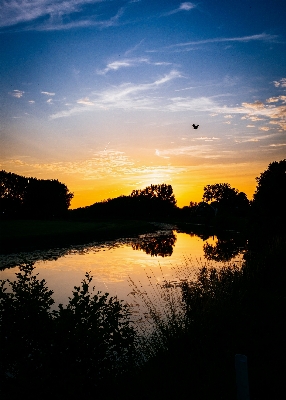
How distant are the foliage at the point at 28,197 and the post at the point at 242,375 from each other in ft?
298

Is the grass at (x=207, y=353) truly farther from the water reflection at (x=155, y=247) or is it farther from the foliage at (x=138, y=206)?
the foliage at (x=138, y=206)

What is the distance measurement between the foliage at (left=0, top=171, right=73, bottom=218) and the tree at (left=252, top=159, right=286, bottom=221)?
75.8m

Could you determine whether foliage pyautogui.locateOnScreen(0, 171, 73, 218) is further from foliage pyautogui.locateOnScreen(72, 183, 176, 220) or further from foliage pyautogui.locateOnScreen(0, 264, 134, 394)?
foliage pyautogui.locateOnScreen(0, 264, 134, 394)

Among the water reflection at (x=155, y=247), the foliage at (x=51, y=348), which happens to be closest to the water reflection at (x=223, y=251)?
the water reflection at (x=155, y=247)

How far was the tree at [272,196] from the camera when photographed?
25.1m

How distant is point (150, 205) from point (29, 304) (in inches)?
6297

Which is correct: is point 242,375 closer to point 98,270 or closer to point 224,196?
point 98,270

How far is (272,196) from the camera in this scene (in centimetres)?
2531

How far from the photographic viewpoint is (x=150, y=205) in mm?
165875

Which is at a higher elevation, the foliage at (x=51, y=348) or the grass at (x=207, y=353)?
the foliage at (x=51, y=348)

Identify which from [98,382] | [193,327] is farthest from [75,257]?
[98,382]

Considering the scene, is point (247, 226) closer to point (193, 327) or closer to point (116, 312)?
point (193, 327)

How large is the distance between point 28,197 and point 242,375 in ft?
318

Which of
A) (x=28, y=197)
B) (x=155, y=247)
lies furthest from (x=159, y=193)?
(x=155, y=247)
